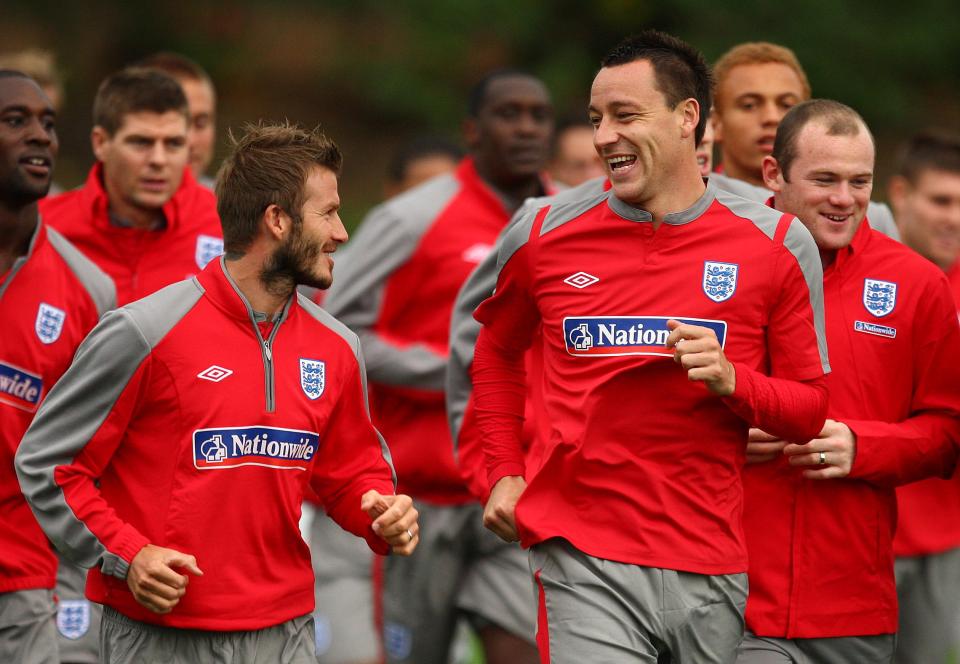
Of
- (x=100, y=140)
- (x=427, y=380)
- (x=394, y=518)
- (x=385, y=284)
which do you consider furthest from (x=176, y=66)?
(x=394, y=518)

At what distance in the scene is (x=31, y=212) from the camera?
21.0ft

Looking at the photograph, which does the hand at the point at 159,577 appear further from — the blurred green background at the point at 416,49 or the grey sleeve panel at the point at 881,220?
the blurred green background at the point at 416,49

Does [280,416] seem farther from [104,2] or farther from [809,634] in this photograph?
[104,2]

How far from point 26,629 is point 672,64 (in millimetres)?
2962

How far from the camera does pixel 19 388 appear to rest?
6.00 metres

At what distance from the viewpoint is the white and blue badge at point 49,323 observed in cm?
611

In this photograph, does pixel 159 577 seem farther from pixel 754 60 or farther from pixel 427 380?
pixel 754 60

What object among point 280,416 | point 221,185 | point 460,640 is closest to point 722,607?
point 280,416

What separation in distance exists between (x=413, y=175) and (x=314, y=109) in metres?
14.2

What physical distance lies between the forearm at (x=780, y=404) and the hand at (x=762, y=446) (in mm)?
312

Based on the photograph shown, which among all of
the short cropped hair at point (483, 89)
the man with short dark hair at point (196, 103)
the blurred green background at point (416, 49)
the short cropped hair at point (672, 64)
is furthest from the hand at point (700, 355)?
the blurred green background at point (416, 49)

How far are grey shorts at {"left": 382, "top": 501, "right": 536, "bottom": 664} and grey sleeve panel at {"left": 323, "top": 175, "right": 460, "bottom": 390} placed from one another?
68 centimetres

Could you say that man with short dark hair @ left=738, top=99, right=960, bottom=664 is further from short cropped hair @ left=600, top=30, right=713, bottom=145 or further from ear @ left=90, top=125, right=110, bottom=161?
ear @ left=90, top=125, right=110, bottom=161

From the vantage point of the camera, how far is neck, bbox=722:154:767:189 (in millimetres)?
6996
